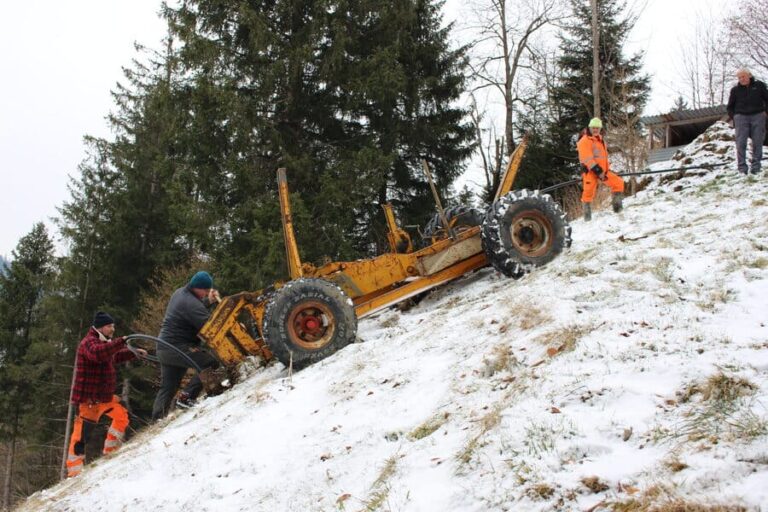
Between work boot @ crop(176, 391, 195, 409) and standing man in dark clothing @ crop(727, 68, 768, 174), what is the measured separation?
9.53 meters

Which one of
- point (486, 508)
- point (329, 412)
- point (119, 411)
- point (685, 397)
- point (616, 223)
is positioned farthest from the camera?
point (616, 223)

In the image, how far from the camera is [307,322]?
307 inches

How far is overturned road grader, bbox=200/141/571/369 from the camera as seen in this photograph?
25.0 feet

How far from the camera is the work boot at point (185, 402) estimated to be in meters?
8.24

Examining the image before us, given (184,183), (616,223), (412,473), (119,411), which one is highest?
(184,183)

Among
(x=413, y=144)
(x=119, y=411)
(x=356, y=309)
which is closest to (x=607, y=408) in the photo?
(x=356, y=309)

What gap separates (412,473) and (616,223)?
7.19 meters

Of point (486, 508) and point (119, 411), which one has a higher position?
point (486, 508)

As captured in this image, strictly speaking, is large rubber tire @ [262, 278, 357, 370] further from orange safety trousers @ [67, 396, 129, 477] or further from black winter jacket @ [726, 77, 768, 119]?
black winter jacket @ [726, 77, 768, 119]

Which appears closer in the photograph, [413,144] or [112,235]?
[413,144]

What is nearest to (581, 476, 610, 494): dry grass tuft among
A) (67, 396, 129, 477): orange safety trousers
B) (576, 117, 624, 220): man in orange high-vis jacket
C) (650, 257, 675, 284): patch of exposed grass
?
(650, 257, 675, 284): patch of exposed grass

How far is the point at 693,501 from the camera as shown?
111 inches

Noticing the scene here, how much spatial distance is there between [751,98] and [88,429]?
10934mm

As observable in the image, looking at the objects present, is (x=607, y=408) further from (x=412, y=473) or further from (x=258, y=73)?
(x=258, y=73)
